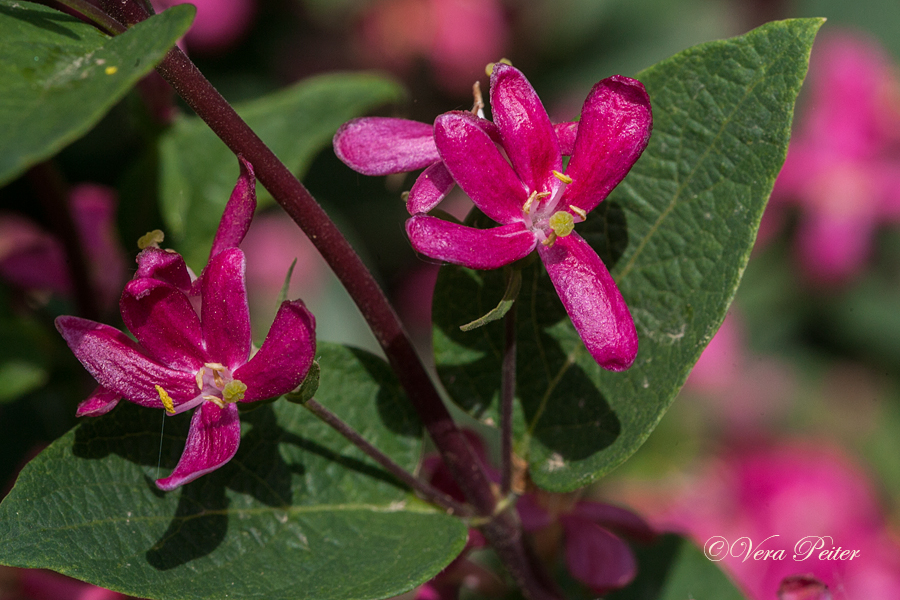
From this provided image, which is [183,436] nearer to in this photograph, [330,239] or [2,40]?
[330,239]

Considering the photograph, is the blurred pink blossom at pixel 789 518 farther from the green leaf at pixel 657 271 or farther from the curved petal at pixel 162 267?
the curved petal at pixel 162 267

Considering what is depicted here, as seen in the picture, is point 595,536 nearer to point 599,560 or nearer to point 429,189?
point 599,560

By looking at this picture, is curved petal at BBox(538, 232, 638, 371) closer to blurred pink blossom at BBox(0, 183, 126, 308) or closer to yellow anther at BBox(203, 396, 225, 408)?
yellow anther at BBox(203, 396, 225, 408)

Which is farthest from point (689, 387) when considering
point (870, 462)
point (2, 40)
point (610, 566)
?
point (2, 40)

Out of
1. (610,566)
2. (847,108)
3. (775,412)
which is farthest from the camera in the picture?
(775,412)

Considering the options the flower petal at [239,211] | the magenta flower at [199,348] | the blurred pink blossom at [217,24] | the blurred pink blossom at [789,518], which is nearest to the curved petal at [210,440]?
the magenta flower at [199,348]

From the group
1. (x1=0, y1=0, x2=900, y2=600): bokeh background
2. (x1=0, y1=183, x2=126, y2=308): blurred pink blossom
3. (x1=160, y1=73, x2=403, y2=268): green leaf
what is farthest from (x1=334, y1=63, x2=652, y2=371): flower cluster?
(x1=0, y1=0, x2=900, y2=600): bokeh background

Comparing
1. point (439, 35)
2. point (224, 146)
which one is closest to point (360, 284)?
point (224, 146)

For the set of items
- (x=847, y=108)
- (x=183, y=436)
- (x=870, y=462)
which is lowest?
(x=870, y=462)
